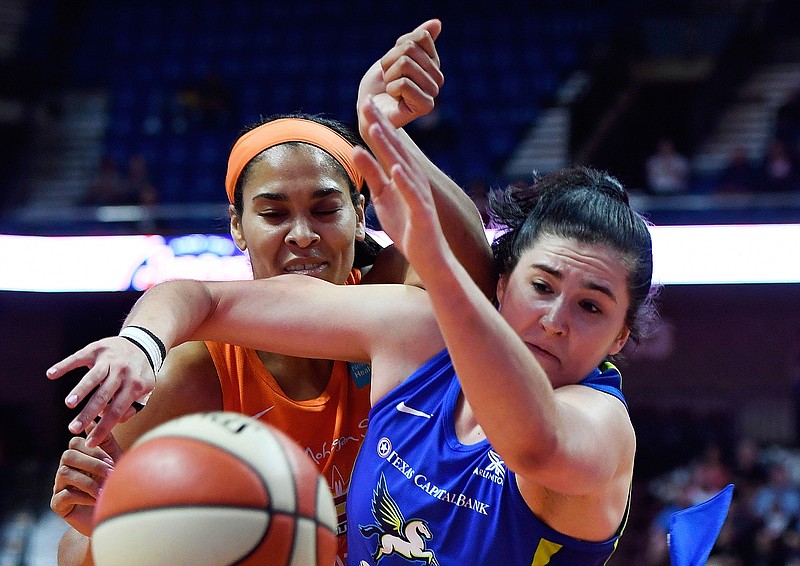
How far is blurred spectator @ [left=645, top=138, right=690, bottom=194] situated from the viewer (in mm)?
10039

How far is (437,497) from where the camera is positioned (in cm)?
231

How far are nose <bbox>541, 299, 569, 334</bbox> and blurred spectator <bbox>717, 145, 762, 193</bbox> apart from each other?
7598mm

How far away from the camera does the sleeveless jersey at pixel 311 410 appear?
2.87 m

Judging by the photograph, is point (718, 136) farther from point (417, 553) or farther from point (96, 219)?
point (417, 553)

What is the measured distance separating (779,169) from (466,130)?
3.41 meters

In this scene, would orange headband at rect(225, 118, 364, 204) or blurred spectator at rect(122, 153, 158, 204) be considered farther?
blurred spectator at rect(122, 153, 158, 204)

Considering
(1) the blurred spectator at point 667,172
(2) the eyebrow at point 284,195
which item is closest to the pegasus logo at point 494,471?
(2) the eyebrow at point 284,195

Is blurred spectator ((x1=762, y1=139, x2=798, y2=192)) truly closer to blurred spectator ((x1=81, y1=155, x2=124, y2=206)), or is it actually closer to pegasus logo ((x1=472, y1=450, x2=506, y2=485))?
blurred spectator ((x1=81, y1=155, x2=124, y2=206))

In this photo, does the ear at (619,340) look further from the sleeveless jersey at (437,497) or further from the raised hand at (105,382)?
the raised hand at (105,382)

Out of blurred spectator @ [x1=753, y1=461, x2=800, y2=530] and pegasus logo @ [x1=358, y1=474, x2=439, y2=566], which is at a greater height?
pegasus logo @ [x1=358, y1=474, x2=439, y2=566]

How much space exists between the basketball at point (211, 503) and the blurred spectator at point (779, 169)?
814 centimetres

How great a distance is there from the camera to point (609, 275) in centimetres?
232

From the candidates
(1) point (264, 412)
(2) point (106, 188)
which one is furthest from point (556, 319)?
(2) point (106, 188)

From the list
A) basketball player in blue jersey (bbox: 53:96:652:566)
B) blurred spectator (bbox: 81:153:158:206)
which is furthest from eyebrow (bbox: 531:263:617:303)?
blurred spectator (bbox: 81:153:158:206)
